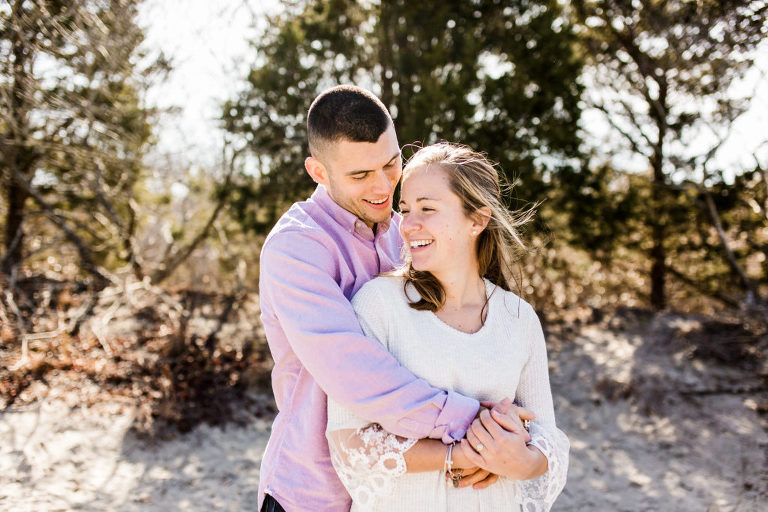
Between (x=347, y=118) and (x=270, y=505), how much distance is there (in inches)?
51.3

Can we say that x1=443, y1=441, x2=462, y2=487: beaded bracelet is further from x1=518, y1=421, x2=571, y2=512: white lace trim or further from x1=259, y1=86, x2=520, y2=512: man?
Result: x1=518, y1=421, x2=571, y2=512: white lace trim

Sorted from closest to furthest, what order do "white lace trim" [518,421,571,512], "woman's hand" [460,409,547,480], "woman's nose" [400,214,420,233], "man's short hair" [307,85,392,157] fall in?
"woman's hand" [460,409,547,480] → "white lace trim" [518,421,571,512] → "woman's nose" [400,214,420,233] → "man's short hair" [307,85,392,157]

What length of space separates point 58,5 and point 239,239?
414cm

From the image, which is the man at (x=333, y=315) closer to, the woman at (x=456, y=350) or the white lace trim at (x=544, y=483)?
A: the woman at (x=456, y=350)

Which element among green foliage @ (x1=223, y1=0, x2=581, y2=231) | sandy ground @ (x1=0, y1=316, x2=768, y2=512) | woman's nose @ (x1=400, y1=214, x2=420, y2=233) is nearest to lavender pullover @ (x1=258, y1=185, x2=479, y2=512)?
woman's nose @ (x1=400, y1=214, x2=420, y2=233)

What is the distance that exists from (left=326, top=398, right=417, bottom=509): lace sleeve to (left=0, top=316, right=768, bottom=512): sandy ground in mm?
3074

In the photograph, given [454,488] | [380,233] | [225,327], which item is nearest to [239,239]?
[225,327]

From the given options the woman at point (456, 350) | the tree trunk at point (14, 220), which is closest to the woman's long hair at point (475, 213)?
the woman at point (456, 350)

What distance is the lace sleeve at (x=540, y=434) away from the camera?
70.2 inches

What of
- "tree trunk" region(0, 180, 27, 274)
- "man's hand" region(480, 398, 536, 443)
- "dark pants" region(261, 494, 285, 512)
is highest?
"tree trunk" region(0, 180, 27, 274)

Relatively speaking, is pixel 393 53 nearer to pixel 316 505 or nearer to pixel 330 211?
pixel 330 211

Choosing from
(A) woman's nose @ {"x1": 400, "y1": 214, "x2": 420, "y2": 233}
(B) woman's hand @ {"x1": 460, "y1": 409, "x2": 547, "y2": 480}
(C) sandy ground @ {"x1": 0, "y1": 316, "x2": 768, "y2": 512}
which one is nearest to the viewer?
(B) woman's hand @ {"x1": 460, "y1": 409, "x2": 547, "y2": 480}

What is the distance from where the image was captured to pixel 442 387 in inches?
69.9

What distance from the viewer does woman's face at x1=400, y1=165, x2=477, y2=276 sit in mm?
1936
